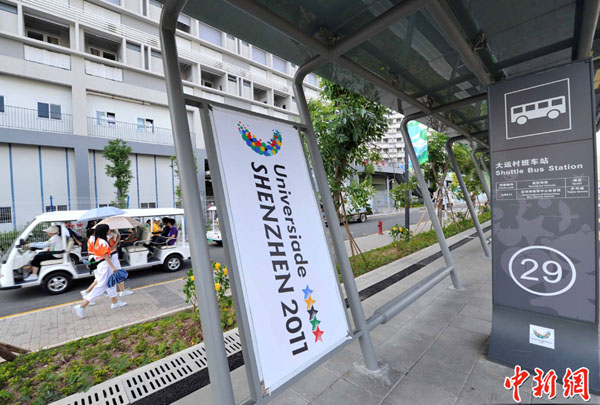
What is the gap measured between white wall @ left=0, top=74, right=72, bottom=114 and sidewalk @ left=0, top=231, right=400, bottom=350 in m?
14.7

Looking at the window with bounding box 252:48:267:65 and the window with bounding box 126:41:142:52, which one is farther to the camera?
the window with bounding box 252:48:267:65

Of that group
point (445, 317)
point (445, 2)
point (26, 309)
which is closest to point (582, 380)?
point (445, 317)

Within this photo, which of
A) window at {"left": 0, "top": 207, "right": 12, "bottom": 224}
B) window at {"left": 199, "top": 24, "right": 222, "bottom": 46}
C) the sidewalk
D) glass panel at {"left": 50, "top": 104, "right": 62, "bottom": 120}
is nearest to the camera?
the sidewalk

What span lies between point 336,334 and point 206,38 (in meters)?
24.2

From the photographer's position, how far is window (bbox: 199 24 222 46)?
67.0 feet

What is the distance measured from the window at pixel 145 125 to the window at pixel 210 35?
319 inches

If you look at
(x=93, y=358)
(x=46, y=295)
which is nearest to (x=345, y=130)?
(x=93, y=358)

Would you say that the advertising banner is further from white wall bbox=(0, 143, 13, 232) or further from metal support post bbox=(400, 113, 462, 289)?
white wall bbox=(0, 143, 13, 232)

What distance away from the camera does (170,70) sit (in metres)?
1.49

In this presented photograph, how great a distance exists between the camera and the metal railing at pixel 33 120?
12820mm

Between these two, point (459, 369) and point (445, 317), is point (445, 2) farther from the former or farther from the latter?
point (445, 317)

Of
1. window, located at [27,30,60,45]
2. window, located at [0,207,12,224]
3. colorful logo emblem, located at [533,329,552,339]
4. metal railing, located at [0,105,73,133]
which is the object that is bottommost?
colorful logo emblem, located at [533,329,552,339]

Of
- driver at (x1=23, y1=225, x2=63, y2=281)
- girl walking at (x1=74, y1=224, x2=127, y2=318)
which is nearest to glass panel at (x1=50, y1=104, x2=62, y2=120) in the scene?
driver at (x1=23, y1=225, x2=63, y2=281)

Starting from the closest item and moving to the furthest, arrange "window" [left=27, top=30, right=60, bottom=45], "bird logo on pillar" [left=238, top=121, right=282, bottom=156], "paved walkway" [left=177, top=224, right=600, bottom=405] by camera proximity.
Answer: "bird logo on pillar" [left=238, top=121, right=282, bottom=156]
"paved walkway" [left=177, top=224, right=600, bottom=405]
"window" [left=27, top=30, right=60, bottom=45]
